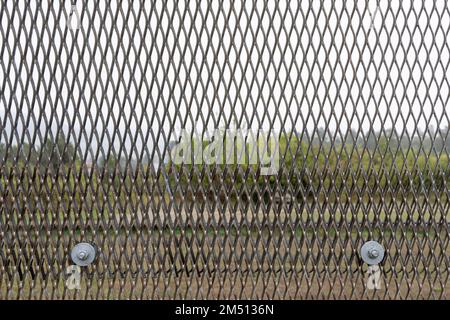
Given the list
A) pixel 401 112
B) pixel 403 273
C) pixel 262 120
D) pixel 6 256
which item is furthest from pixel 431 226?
pixel 6 256

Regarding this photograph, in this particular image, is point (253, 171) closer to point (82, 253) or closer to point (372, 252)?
point (372, 252)

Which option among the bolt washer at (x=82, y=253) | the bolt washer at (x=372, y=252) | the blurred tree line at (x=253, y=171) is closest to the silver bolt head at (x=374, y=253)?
the bolt washer at (x=372, y=252)

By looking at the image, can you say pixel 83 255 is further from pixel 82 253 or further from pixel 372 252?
pixel 372 252

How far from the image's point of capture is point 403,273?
2.75 m

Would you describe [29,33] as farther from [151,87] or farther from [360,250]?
[360,250]

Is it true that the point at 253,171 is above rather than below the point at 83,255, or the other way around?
above

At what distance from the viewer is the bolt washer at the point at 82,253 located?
269 cm

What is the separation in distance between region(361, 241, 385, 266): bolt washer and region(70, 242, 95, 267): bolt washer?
1.38 metres

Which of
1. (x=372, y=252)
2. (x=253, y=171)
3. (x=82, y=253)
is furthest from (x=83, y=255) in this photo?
(x=372, y=252)

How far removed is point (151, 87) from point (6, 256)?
3.73 ft

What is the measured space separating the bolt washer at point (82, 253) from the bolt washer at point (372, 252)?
1.38 metres

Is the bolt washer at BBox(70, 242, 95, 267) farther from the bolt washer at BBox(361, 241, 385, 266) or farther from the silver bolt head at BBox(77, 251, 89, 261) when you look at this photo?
the bolt washer at BBox(361, 241, 385, 266)

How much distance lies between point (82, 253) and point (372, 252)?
1474 millimetres

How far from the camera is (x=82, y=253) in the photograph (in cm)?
269
